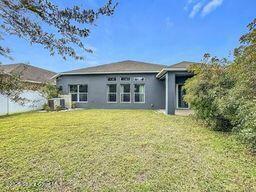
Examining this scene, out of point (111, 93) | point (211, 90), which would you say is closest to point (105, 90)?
point (111, 93)

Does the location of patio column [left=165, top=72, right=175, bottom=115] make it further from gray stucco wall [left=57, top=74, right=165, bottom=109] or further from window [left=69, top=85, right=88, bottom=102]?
window [left=69, top=85, right=88, bottom=102]

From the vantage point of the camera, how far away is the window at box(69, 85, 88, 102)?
2381 cm

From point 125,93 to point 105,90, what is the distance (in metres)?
1.95

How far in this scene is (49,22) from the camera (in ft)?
10.5

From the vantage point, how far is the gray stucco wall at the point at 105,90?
72.3 ft

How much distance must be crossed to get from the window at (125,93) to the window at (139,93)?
2.01 feet

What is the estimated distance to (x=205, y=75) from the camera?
10.9 metres

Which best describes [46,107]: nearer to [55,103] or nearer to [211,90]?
[55,103]

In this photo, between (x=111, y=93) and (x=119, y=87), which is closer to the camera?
(x=119, y=87)

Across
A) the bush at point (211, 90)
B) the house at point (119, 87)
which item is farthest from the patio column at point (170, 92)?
the bush at point (211, 90)

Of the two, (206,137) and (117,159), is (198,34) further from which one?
(117,159)

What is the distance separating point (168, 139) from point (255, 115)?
10.2 ft

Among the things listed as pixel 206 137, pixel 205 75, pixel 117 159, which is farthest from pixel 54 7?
pixel 205 75

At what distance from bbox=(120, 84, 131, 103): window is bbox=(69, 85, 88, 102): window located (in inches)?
145
